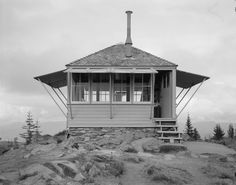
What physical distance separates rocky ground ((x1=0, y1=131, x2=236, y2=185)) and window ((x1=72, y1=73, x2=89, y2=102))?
3651mm

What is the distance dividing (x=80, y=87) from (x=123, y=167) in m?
8.09

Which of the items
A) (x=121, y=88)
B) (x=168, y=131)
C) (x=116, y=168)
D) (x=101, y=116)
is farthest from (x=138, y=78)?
(x=116, y=168)

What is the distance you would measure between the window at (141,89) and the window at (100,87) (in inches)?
54.1

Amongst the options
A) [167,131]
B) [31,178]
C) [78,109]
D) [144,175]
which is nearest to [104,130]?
[78,109]

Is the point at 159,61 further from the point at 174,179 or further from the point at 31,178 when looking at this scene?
the point at 31,178

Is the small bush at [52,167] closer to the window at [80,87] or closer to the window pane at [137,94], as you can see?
the window at [80,87]

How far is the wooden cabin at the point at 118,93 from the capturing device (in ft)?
62.3

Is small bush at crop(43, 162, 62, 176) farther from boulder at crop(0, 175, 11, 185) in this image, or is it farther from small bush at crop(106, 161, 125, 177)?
small bush at crop(106, 161, 125, 177)

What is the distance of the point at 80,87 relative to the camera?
19344mm

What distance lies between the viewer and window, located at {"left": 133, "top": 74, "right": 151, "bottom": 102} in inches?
762

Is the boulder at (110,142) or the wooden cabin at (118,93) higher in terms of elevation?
the wooden cabin at (118,93)

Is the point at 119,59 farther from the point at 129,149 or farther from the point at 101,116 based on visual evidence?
the point at 129,149

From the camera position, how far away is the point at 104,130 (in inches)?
747

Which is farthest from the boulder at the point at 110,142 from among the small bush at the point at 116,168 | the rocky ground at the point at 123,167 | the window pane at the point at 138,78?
the small bush at the point at 116,168
